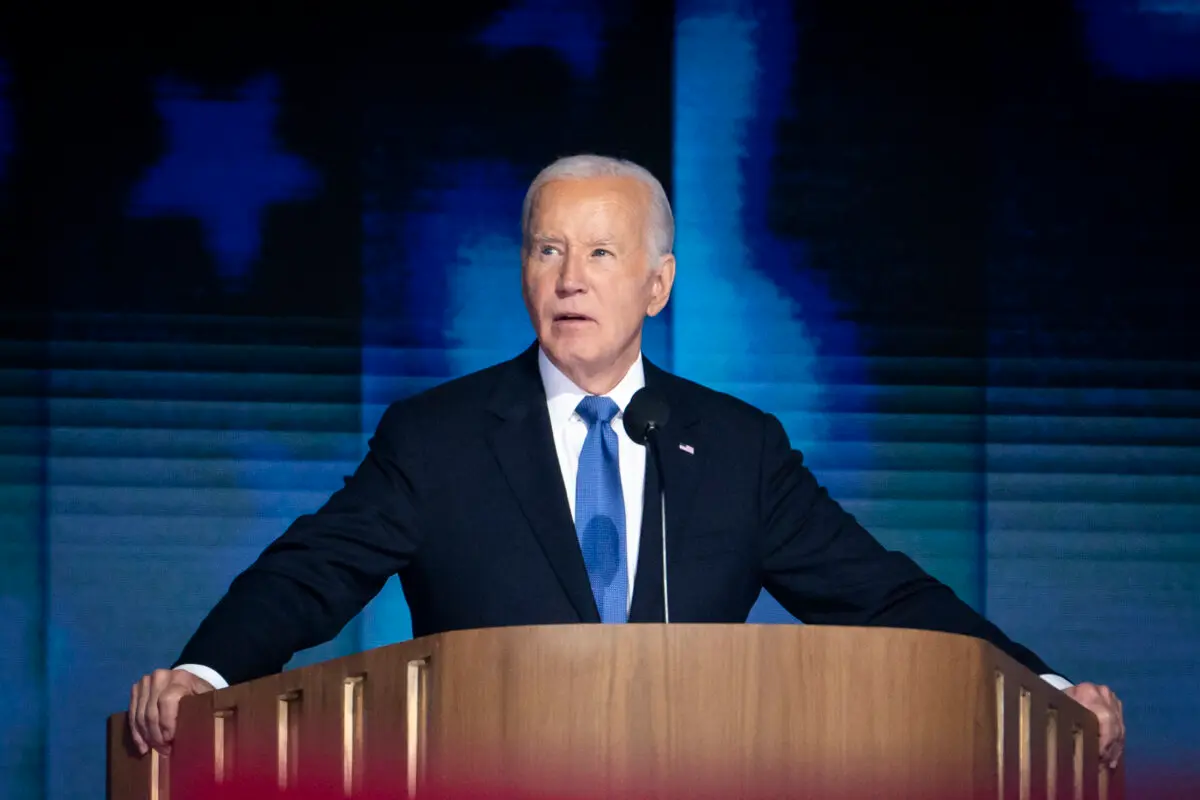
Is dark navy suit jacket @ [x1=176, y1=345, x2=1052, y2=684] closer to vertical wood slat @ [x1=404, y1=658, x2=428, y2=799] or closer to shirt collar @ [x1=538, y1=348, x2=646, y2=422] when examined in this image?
shirt collar @ [x1=538, y1=348, x2=646, y2=422]

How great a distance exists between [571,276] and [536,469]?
0.34 m

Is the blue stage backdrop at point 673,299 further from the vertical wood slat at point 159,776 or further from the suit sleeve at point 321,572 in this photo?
the vertical wood slat at point 159,776

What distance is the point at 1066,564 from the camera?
14.6ft

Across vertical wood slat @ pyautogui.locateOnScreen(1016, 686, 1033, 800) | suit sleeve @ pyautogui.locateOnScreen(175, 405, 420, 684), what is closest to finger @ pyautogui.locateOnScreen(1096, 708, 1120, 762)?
vertical wood slat @ pyautogui.locateOnScreen(1016, 686, 1033, 800)

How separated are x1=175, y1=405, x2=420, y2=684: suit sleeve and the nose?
0.37m

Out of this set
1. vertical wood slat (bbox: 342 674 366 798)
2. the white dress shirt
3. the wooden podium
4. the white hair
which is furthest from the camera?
the white hair

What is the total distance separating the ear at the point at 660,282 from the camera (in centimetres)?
328

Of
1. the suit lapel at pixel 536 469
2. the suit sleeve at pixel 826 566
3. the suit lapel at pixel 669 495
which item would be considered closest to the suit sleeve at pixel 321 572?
the suit lapel at pixel 536 469

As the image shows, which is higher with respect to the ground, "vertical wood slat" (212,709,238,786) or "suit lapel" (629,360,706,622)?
"suit lapel" (629,360,706,622)

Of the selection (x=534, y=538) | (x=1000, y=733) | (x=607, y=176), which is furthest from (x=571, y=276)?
(x=1000, y=733)

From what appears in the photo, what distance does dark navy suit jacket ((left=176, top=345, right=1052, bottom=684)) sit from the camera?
2.93m

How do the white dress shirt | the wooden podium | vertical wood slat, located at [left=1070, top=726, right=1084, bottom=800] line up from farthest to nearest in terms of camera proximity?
the white dress shirt, vertical wood slat, located at [left=1070, top=726, right=1084, bottom=800], the wooden podium

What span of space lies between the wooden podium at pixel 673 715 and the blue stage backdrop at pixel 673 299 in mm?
2211

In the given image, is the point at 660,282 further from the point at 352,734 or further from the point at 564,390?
the point at 352,734
